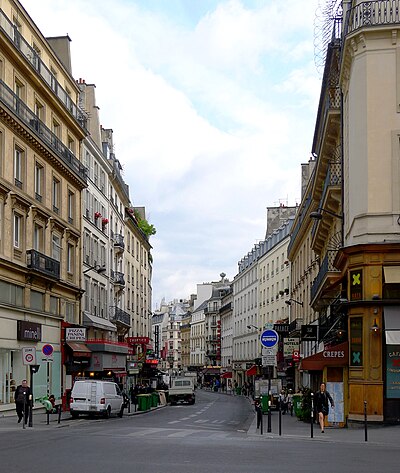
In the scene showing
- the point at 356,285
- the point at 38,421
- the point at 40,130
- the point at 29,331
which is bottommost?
the point at 38,421

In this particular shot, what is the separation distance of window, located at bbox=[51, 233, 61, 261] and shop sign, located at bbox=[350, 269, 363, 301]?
21125 mm

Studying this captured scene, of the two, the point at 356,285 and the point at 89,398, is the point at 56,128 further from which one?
the point at 356,285

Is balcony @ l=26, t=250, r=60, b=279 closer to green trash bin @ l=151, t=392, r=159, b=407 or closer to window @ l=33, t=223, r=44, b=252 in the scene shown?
window @ l=33, t=223, r=44, b=252

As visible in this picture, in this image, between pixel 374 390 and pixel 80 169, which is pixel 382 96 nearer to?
pixel 374 390

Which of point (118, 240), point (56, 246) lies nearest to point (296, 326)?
point (118, 240)

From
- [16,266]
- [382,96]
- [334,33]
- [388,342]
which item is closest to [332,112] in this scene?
[334,33]

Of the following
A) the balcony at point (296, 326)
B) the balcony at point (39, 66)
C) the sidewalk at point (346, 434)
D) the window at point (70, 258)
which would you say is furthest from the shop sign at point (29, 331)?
the balcony at point (296, 326)

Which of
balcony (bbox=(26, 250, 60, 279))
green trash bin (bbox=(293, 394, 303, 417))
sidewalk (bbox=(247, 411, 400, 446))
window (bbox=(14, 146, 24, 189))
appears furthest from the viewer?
balcony (bbox=(26, 250, 60, 279))

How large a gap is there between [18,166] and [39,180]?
11.8 feet

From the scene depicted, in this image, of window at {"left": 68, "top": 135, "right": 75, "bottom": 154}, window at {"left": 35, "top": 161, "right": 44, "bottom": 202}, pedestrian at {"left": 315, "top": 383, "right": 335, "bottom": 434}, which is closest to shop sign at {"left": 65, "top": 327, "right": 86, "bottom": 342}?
window at {"left": 35, "top": 161, "right": 44, "bottom": 202}

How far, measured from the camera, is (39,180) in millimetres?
42906

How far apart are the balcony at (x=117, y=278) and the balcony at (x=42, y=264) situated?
19.6 metres

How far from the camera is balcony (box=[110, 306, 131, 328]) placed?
6350 cm

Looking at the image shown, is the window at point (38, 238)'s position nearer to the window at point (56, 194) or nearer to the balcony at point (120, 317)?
the window at point (56, 194)
